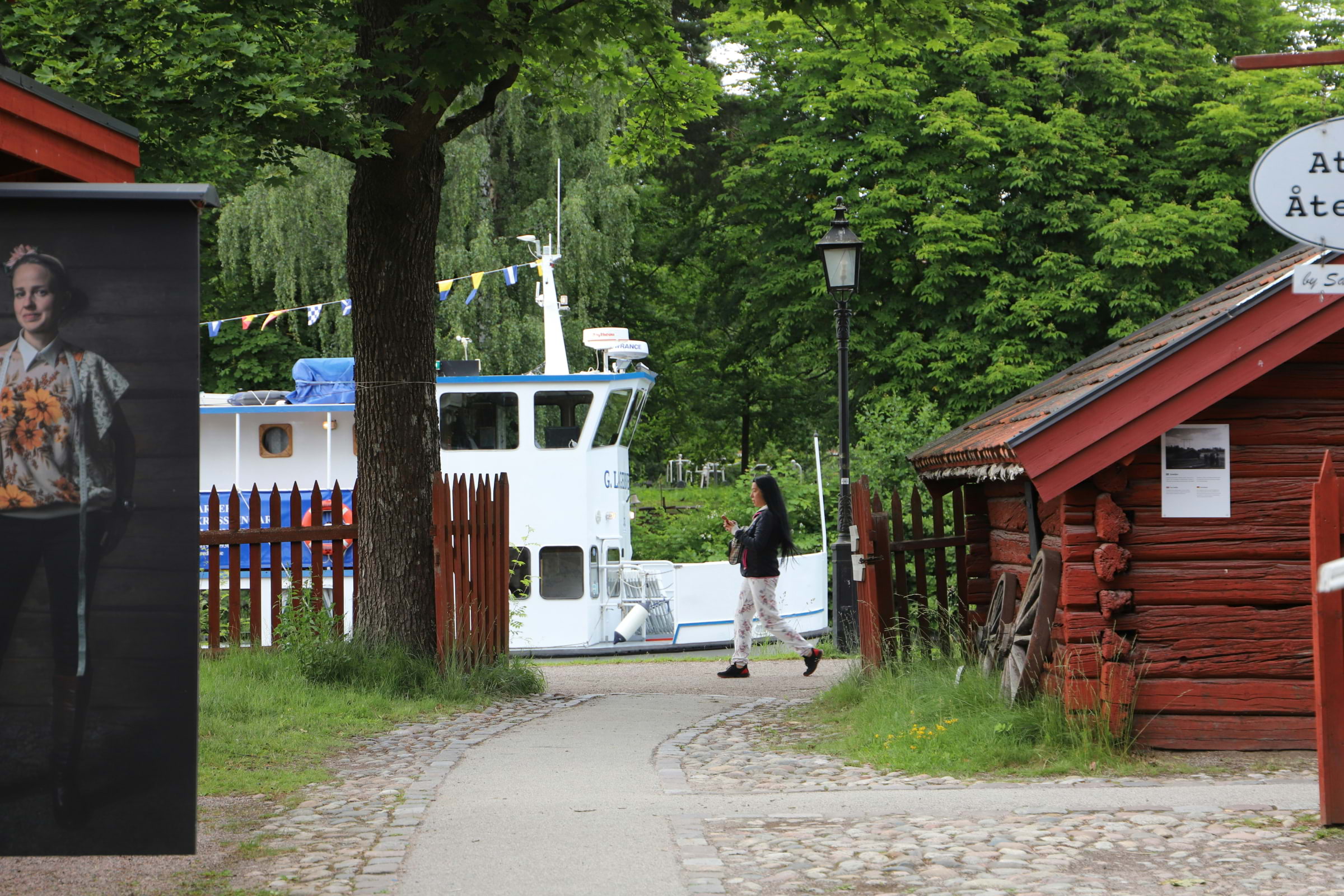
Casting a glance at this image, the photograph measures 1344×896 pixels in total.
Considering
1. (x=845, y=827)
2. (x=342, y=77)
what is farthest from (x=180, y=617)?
(x=342, y=77)

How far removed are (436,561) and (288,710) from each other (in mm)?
2268

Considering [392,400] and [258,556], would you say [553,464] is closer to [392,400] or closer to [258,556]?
[258,556]

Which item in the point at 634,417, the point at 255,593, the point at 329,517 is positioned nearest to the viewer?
the point at 255,593

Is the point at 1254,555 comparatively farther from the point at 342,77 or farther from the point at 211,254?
the point at 211,254

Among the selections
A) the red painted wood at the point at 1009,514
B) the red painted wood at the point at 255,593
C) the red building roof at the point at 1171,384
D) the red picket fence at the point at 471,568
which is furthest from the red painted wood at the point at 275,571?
the red building roof at the point at 1171,384

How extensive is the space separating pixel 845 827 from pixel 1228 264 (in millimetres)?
22406

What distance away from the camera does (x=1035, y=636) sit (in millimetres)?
8039

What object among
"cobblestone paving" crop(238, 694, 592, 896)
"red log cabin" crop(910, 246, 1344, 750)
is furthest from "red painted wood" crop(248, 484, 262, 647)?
"red log cabin" crop(910, 246, 1344, 750)

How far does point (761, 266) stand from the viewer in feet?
92.8

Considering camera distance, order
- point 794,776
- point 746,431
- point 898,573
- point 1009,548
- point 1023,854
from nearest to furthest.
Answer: point 1023,854 < point 794,776 < point 1009,548 < point 898,573 < point 746,431

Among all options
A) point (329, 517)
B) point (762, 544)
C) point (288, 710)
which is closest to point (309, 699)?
point (288, 710)

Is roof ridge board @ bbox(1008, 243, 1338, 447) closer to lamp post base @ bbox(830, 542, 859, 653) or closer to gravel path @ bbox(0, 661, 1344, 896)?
gravel path @ bbox(0, 661, 1344, 896)

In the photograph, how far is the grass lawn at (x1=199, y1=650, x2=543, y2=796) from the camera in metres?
7.44

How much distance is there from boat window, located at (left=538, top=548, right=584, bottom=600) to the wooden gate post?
1434cm
